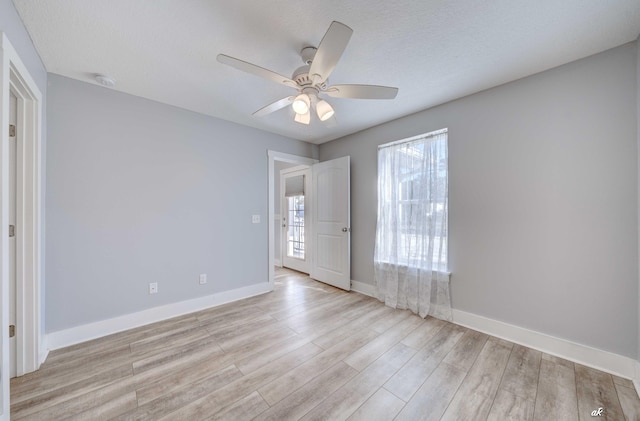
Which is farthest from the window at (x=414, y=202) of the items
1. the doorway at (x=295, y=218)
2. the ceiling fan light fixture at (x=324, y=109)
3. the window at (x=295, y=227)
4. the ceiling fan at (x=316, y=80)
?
the window at (x=295, y=227)

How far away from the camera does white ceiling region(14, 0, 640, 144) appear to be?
1.44m

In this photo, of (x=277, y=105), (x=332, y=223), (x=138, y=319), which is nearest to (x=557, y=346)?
(x=332, y=223)

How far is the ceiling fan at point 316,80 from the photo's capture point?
4.42 feet

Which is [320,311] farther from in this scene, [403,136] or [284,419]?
[403,136]

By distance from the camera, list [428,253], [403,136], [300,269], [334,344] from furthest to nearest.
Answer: [300,269] → [403,136] → [428,253] → [334,344]

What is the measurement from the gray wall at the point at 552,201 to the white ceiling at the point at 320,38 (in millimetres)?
267

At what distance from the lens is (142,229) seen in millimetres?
2545

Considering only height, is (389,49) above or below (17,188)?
above

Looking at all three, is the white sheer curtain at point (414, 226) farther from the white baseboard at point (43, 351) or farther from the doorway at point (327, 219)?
the white baseboard at point (43, 351)

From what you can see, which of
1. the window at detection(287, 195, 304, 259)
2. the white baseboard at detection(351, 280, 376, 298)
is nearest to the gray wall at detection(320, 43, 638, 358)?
the white baseboard at detection(351, 280, 376, 298)

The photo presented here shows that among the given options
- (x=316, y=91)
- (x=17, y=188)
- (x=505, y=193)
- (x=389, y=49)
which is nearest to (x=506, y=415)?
(x=505, y=193)

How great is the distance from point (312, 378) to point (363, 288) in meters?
1.91

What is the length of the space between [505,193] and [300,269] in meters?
3.59

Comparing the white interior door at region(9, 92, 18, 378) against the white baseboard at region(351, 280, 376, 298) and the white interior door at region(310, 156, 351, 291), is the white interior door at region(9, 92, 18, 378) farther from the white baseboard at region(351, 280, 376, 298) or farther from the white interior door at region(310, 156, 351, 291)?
the white baseboard at region(351, 280, 376, 298)
